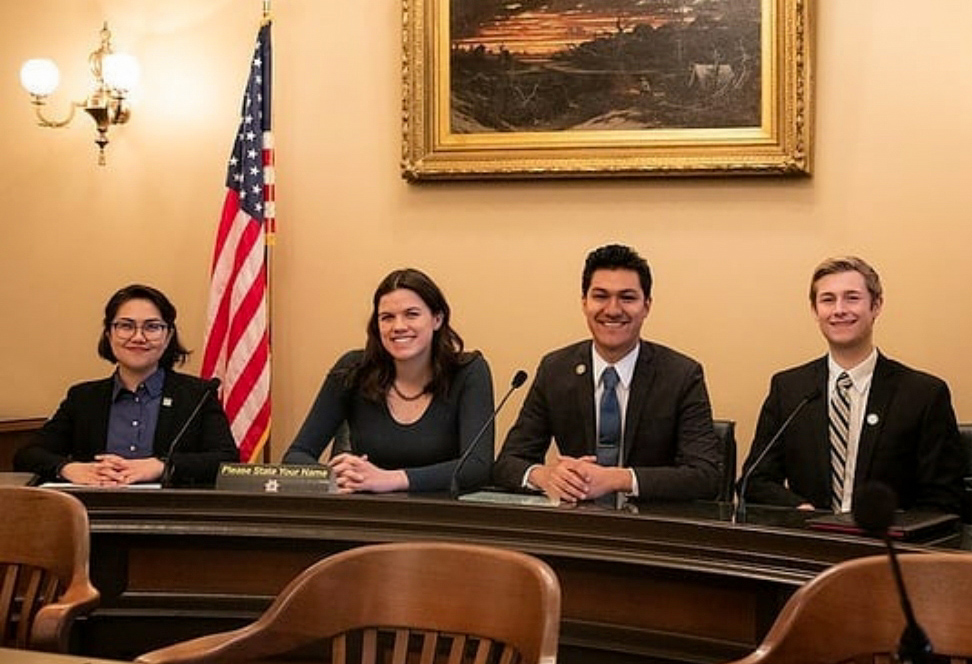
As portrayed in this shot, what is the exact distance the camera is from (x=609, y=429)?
369 centimetres

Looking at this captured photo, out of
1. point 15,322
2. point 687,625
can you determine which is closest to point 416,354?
point 687,625

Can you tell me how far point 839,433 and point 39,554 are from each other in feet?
6.88

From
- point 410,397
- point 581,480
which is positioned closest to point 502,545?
point 581,480

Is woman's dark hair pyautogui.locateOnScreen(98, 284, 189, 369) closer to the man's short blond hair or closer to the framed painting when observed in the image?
the framed painting

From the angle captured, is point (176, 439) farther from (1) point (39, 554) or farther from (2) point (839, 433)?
(2) point (839, 433)

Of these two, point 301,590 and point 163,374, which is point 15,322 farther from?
point 301,590

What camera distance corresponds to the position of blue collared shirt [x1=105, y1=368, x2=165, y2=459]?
13.1ft

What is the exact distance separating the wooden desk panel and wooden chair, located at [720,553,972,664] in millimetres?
447

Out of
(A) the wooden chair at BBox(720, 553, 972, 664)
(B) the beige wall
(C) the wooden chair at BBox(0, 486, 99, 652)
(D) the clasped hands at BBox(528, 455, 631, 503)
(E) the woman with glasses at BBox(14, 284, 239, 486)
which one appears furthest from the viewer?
(B) the beige wall

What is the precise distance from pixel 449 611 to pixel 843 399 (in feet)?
6.15

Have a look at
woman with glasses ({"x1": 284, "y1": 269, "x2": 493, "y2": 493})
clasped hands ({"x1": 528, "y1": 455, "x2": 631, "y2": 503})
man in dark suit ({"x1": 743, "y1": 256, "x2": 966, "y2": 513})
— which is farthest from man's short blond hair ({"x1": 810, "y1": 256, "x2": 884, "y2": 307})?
woman with glasses ({"x1": 284, "y1": 269, "x2": 493, "y2": 493})

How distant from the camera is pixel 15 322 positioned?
5902 mm

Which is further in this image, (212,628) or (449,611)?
(212,628)

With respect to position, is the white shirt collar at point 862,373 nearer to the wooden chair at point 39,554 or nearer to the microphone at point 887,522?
the wooden chair at point 39,554
